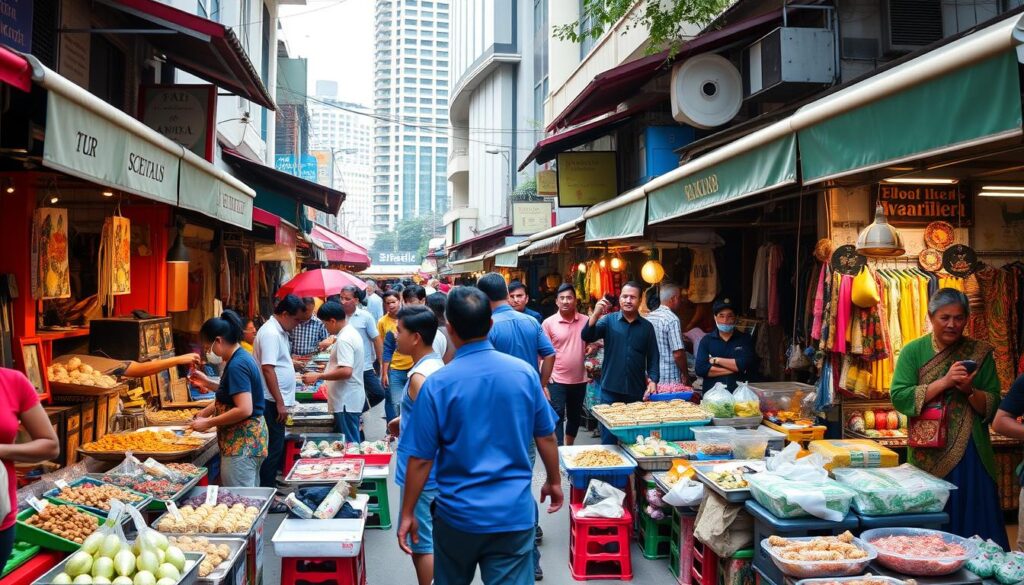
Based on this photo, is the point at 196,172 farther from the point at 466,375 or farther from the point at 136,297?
the point at 466,375

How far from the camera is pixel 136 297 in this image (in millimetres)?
9211

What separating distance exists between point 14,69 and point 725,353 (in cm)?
682

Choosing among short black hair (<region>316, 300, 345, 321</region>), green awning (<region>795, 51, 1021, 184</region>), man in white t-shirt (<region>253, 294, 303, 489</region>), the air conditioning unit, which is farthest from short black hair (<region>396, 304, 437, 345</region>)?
the air conditioning unit

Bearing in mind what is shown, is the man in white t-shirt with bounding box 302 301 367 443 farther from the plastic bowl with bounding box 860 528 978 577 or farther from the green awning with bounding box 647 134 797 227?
the plastic bowl with bounding box 860 528 978 577

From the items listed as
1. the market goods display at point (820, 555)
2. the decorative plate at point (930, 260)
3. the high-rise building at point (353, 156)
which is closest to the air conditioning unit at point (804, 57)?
the decorative plate at point (930, 260)

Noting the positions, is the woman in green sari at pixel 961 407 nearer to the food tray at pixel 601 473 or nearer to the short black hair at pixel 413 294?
the food tray at pixel 601 473

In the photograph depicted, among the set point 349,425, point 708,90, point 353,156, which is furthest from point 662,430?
point 353,156

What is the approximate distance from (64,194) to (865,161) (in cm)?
806

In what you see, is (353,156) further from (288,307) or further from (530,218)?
(288,307)

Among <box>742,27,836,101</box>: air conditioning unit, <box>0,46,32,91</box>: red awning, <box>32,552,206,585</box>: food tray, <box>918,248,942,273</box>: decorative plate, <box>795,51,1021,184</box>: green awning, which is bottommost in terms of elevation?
<box>32,552,206,585</box>: food tray

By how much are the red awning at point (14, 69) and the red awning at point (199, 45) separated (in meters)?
3.57

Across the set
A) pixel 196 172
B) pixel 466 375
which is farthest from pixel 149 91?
pixel 466 375

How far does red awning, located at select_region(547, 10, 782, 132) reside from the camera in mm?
9578

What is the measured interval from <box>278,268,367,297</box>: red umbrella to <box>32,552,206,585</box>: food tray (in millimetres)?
8779
